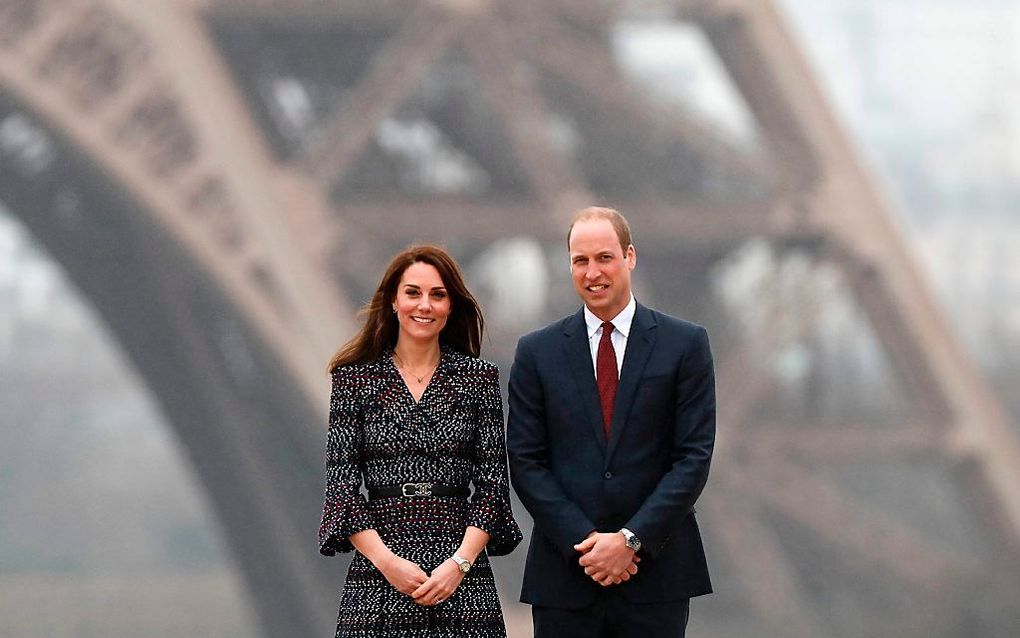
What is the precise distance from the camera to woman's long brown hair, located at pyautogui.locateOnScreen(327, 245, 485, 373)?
319cm

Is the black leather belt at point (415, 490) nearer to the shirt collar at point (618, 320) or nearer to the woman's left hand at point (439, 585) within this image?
the woman's left hand at point (439, 585)

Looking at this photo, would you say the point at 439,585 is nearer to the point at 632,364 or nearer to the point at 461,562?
the point at 461,562

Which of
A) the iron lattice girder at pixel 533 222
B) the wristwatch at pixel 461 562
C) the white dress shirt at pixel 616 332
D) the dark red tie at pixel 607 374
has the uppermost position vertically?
the iron lattice girder at pixel 533 222

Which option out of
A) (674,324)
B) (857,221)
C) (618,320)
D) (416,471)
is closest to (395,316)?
(416,471)

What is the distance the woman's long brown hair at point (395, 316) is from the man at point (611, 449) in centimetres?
11

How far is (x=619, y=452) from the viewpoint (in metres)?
3.16

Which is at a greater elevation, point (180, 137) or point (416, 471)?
point (180, 137)

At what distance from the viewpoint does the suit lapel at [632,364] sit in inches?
124

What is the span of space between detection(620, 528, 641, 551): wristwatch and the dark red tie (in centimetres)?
18


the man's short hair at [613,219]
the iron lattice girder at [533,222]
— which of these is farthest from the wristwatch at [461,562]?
the iron lattice girder at [533,222]

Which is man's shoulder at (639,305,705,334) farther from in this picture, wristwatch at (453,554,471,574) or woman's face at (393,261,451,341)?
wristwatch at (453,554,471,574)

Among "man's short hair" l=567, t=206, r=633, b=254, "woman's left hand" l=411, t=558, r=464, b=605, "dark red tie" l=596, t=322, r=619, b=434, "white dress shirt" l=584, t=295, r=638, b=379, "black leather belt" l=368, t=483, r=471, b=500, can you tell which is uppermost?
"man's short hair" l=567, t=206, r=633, b=254

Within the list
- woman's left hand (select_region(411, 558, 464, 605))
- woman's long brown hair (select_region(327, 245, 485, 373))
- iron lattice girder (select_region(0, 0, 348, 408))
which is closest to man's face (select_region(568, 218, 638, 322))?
woman's long brown hair (select_region(327, 245, 485, 373))

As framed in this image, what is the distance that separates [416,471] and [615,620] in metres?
0.44
